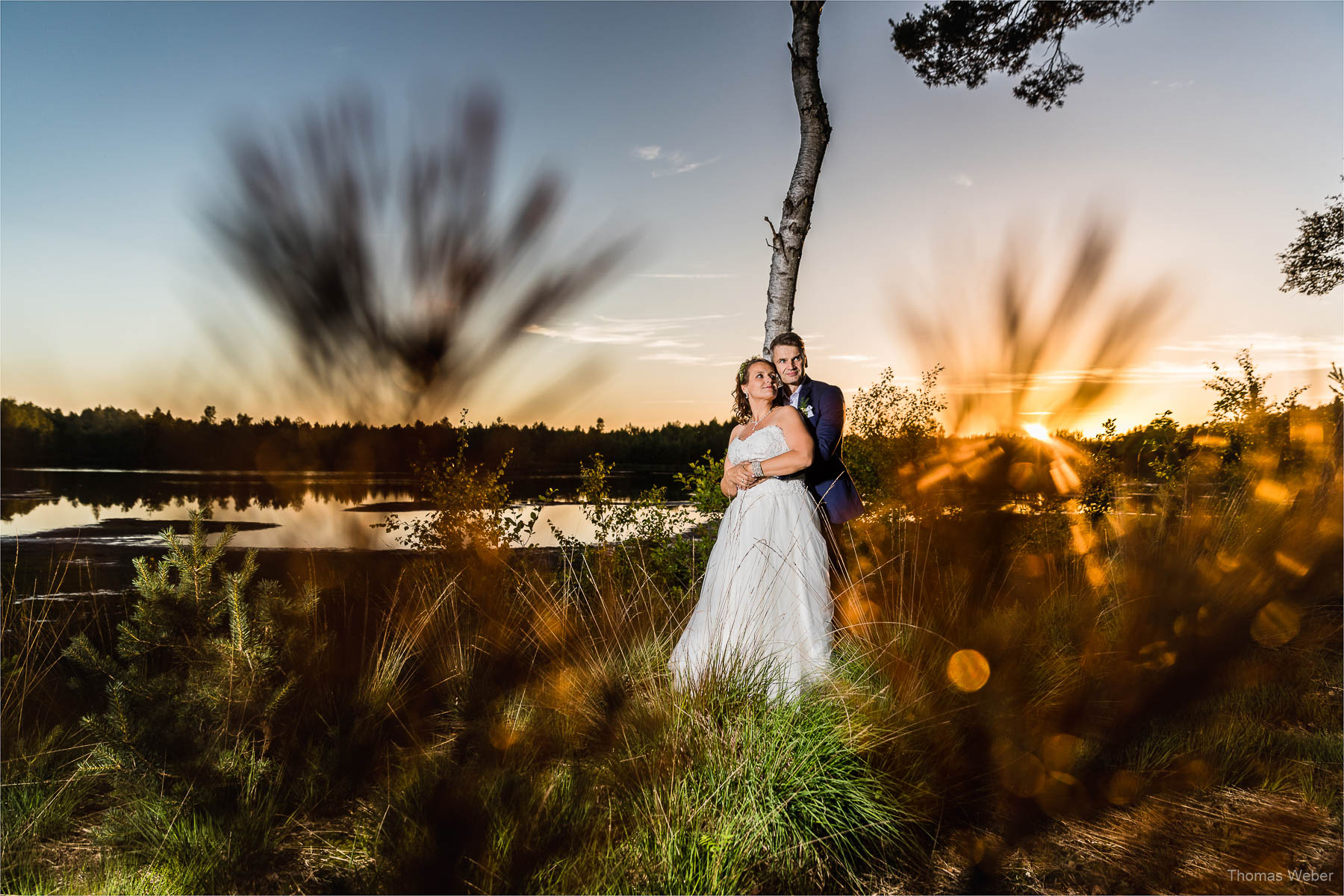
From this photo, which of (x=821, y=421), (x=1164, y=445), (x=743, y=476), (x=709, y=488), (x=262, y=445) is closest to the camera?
(x=262, y=445)

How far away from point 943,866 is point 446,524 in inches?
183

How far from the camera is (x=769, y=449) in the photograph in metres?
4.28

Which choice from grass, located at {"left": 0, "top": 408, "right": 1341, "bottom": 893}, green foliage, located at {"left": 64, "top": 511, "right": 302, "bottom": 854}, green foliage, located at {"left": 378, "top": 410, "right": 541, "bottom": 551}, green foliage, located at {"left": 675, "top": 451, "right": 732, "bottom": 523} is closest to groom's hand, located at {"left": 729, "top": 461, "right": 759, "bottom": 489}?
grass, located at {"left": 0, "top": 408, "right": 1341, "bottom": 893}

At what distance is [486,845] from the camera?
2.68 m

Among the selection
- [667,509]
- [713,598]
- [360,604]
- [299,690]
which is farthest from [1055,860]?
[667,509]

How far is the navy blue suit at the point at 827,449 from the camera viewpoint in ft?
14.3

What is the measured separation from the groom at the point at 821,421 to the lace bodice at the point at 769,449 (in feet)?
0.58

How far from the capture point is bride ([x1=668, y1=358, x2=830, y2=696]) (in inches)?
148

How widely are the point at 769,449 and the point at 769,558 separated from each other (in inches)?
26.3

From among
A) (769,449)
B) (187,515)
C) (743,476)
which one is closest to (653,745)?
(743,476)

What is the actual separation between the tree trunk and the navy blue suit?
157 cm

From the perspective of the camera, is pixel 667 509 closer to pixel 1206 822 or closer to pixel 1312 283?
pixel 1206 822

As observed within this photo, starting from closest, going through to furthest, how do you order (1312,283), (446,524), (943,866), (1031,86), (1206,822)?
(943,866)
(1206,822)
(446,524)
(1031,86)
(1312,283)

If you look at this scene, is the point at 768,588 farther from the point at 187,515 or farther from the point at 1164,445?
the point at 1164,445
